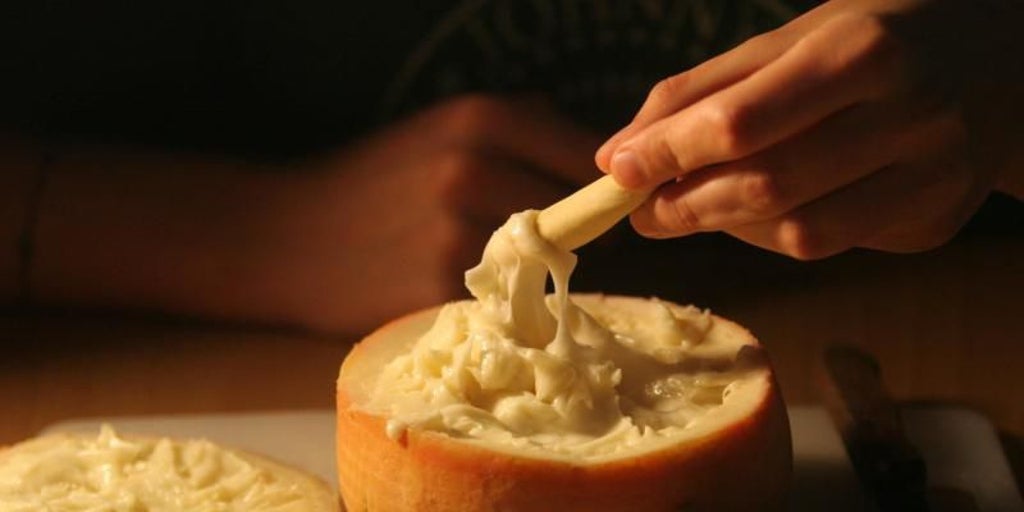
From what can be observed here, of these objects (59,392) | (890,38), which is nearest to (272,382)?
(59,392)

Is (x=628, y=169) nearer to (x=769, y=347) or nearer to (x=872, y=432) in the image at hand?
(x=872, y=432)

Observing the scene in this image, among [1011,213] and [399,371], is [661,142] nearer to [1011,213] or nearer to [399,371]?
[399,371]

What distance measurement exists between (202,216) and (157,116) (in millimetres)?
212

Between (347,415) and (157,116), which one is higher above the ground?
(157,116)

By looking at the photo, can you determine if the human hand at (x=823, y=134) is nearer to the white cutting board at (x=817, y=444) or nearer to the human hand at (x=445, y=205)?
the white cutting board at (x=817, y=444)

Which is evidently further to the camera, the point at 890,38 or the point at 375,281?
the point at 375,281

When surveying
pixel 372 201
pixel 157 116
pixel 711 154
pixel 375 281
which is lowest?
pixel 711 154

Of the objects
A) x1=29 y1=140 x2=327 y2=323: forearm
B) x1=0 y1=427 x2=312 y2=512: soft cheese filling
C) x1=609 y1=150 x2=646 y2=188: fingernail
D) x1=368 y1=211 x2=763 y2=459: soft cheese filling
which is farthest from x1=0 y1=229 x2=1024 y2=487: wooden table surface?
x1=609 y1=150 x2=646 y2=188: fingernail

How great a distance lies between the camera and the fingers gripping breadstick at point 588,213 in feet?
3.40

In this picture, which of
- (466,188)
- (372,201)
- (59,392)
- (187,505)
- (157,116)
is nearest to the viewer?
(187,505)

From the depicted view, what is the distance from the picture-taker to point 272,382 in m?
1.49

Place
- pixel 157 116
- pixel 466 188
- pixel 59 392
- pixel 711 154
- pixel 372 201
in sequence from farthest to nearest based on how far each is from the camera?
1. pixel 157 116
2. pixel 372 201
3. pixel 466 188
4. pixel 59 392
5. pixel 711 154

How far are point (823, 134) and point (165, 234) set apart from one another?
42.1 inches

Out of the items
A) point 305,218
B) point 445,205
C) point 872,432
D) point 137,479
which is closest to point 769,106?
point 872,432
